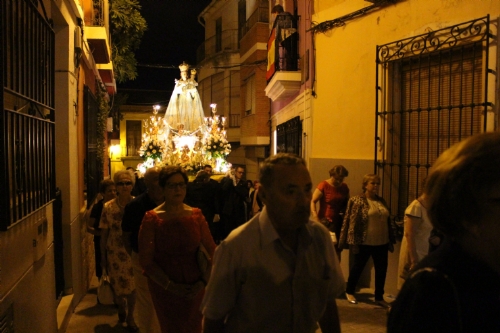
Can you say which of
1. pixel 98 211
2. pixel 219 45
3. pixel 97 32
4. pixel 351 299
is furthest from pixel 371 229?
→ pixel 219 45

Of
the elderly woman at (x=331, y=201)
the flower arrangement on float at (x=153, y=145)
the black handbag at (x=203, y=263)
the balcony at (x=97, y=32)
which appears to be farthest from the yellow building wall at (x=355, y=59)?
the flower arrangement on float at (x=153, y=145)

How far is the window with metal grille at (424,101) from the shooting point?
20.6 feet

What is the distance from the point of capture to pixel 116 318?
651 centimetres

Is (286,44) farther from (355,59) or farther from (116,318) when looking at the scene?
(116,318)

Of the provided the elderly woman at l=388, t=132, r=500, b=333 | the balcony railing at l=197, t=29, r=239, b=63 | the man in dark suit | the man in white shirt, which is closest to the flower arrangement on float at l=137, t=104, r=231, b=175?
the man in dark suit

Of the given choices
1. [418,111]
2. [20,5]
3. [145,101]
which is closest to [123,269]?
[20,5]

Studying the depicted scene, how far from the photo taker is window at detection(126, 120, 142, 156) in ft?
140

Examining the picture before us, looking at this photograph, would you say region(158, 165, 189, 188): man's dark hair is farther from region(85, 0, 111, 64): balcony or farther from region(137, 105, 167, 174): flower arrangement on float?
region(137, 105, 167, 174): flower arrangement on float

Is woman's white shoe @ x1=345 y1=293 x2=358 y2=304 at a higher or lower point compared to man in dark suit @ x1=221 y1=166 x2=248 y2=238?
lower

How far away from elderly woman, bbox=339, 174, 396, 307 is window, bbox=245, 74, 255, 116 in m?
13.9

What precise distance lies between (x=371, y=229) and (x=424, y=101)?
1917 millimetres

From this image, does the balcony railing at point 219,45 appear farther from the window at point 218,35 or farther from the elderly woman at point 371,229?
the elderly woman at point 371,229

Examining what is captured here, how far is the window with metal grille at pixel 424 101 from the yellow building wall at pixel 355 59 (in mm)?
204

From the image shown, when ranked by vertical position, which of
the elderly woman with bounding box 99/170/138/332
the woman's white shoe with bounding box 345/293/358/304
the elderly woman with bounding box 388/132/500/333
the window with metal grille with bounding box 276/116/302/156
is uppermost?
the window with metal grille with bounding box 276/116/302/156
